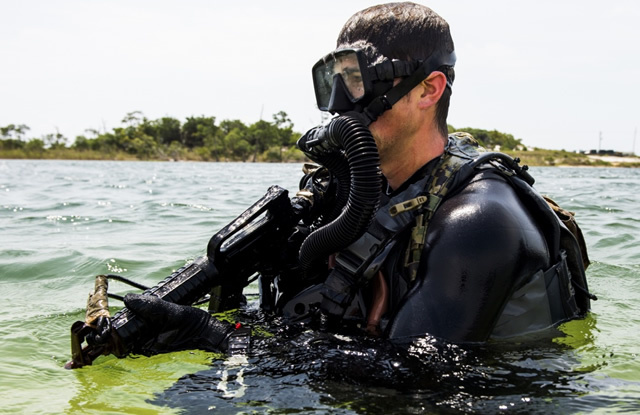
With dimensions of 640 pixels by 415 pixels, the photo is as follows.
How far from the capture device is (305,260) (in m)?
2.57

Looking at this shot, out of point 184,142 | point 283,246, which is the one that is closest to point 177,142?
point 184,142

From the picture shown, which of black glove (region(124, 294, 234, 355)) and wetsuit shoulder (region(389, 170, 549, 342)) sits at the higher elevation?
wetsuit shoulder (region(389, 170, 549, 342))

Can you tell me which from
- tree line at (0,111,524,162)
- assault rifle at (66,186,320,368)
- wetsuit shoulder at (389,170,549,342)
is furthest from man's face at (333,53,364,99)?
tree line at (0,111,524,162)

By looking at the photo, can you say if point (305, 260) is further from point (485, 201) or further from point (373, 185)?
point (485, 201)

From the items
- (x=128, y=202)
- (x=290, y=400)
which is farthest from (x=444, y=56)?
(x=128, y=202)

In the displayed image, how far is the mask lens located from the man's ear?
26cm

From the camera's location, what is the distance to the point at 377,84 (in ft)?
8.29

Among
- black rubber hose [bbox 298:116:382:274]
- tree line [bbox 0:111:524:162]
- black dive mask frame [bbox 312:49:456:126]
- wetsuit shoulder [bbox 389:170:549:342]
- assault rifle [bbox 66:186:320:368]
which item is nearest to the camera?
wetsuit shoulder [bbox 389:170:549:342]

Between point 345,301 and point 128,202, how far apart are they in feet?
34.4

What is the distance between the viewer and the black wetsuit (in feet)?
6.98

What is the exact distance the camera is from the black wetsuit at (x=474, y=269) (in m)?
2.13

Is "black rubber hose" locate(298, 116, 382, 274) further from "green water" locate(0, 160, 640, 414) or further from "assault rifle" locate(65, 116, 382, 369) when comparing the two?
"green water" locate(0, 160, 640, 414)

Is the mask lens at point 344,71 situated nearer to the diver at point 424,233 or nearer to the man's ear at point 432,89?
the diver at point 424,233

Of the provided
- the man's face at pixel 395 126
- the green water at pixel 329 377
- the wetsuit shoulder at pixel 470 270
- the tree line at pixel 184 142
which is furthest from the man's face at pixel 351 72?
the tree line at pixel 184 142
